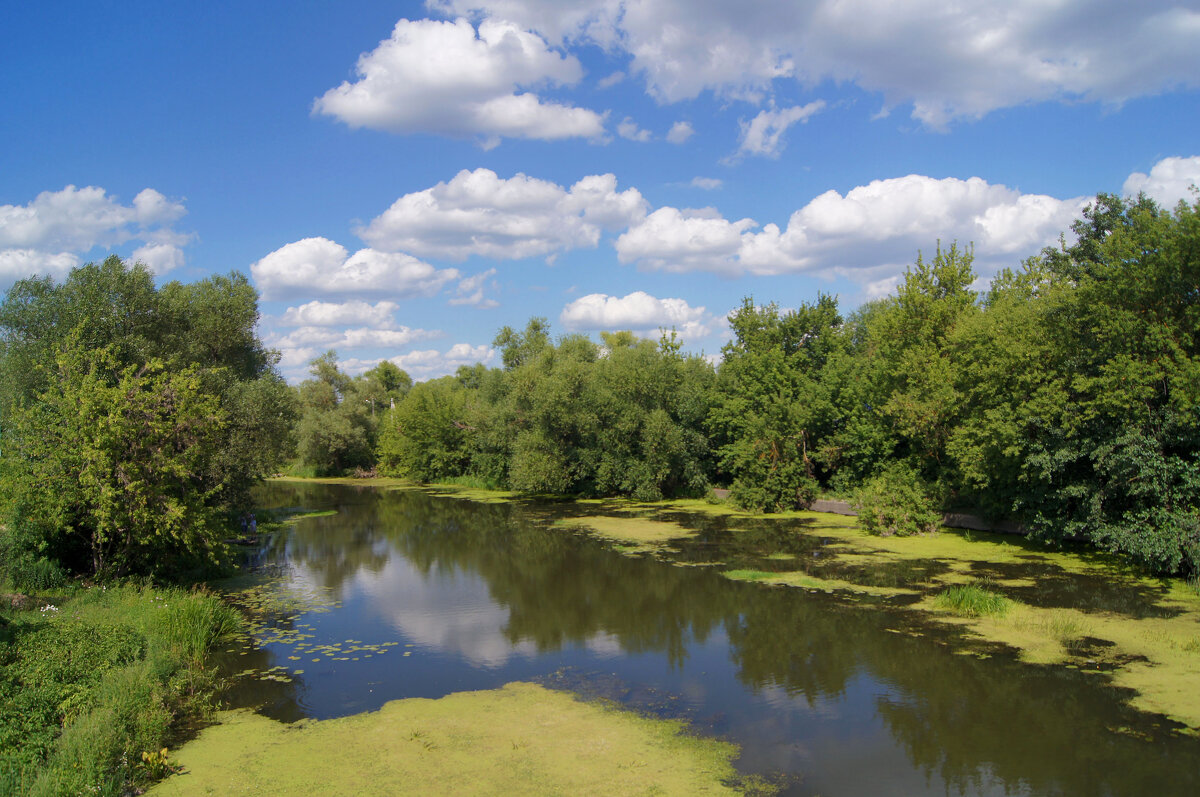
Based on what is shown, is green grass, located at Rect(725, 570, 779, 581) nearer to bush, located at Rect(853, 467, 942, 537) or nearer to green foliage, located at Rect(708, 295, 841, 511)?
bush, located at Rect(853, 467, 942, 537)

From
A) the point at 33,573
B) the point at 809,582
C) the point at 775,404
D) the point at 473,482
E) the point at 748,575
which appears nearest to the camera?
the point at 33,573

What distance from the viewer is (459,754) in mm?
8305

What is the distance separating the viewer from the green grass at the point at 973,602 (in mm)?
13148

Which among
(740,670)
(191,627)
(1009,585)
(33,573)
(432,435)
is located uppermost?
(432,435)

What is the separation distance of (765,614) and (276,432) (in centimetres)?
1744

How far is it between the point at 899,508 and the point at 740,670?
12.1 m

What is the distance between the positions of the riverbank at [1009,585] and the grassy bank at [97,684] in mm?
11236

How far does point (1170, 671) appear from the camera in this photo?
10.0m

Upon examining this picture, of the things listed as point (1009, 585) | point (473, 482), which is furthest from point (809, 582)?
point (473, 482)

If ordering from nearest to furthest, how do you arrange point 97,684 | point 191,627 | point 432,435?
point 97,684 → point 191,627 → point 432,435

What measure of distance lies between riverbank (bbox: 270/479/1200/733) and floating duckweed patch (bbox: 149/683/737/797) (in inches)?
239

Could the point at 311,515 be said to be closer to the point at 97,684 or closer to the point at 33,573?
the point at 33,573

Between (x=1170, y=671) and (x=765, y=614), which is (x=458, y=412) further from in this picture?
(x=1170, y=671)

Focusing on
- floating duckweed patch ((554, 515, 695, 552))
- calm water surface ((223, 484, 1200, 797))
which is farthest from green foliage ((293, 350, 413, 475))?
calm water surface ((223, 484, 1200, 797))
